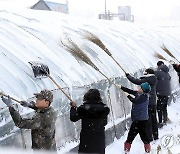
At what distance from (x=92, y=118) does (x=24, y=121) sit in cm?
88

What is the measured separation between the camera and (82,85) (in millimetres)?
6766

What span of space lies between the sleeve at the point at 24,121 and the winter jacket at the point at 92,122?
534 millimetres

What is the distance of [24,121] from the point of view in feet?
13.6

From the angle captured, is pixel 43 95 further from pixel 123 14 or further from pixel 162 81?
pixel 123 14

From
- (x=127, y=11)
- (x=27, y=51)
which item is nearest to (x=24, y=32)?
(x=27, y=51)

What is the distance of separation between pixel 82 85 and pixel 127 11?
125 ft

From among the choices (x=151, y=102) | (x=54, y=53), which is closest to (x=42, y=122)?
(x=54, y=53)

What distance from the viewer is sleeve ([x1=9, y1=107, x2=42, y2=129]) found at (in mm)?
4098

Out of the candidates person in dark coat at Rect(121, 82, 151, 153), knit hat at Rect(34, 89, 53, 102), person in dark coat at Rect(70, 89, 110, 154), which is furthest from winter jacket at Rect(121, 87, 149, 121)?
knit hat at Rect(34, 89, 53, 102)

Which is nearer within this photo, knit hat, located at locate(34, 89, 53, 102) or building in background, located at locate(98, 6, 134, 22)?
knit hat, located at locate(34, 89, 53, 102)

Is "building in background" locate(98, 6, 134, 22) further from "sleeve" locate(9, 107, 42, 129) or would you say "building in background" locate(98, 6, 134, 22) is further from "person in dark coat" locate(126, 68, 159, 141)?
"sleeve" locate(9, 107, 42, 129)

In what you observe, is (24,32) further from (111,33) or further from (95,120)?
(111,33)

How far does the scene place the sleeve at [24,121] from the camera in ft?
13.4

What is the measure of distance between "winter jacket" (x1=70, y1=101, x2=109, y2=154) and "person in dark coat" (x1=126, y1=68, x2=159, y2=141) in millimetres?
2747
